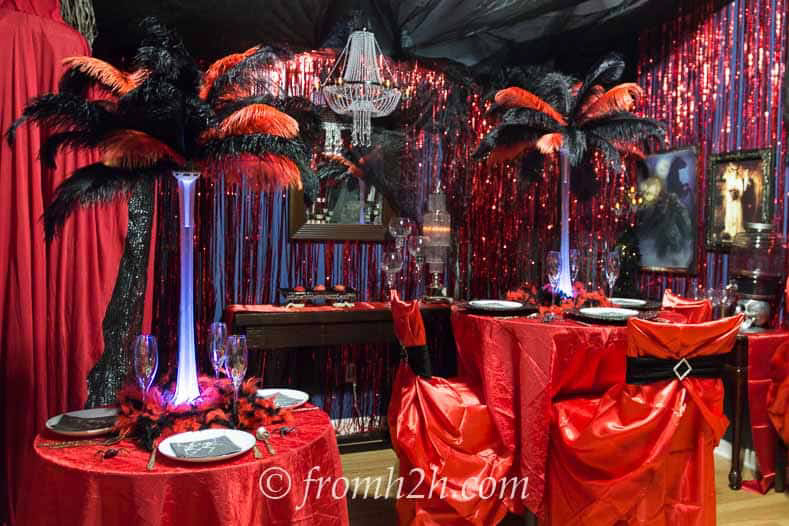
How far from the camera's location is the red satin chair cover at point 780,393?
3.09 metres

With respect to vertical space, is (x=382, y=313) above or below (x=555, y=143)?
below

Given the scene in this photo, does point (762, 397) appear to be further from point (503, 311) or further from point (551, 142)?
point (551, 142)

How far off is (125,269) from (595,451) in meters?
1.82

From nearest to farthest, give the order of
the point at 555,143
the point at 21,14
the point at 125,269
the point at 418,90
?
the point at 125,269
the point at 21,14
the point at 555,143
the point at 418,90

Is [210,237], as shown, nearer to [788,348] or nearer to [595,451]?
[595,451]

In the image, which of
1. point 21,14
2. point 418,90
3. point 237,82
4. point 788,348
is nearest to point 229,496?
point 237,82

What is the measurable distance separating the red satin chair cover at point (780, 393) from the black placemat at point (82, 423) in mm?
3188

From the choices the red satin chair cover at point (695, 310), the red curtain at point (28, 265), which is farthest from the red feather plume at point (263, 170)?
the red satin chair cover at point (695, 310)

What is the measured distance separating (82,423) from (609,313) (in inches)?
85.3

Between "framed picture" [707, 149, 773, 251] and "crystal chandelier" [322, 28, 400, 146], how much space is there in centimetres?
218

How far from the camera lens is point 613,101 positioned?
3.15 metres

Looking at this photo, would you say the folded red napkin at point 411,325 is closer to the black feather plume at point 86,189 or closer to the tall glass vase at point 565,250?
Answer: the tall glass vase at point 565,250

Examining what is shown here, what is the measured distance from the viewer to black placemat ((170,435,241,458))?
1393 millimetres

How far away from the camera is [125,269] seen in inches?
78.6
